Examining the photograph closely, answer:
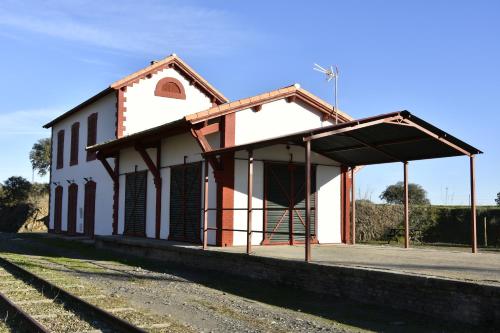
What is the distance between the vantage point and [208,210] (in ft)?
47.4

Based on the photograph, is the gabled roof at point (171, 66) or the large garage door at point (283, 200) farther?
the gabled roof at point (171, 66)

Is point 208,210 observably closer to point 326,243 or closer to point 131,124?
point 326,243

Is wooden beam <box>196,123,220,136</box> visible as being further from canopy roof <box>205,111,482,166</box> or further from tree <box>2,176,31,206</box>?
tree <box>2,176,31,206</box>

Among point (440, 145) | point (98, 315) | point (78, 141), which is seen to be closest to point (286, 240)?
point (440, 145)

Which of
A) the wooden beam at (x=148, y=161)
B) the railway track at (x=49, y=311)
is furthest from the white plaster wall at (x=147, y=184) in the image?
the railway track at (x=49, y=311)

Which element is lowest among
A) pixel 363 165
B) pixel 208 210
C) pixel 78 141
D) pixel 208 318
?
pixel 208 318

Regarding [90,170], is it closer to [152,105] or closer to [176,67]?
[152,105]

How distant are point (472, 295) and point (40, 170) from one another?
71.3m

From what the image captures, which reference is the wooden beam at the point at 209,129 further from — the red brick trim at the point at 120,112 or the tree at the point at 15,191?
the tree at the point at 15,191

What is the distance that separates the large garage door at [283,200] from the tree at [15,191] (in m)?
34.2

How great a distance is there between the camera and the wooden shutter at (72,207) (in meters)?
26.2

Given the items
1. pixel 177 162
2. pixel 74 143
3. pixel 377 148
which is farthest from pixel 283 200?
pixel 74 143

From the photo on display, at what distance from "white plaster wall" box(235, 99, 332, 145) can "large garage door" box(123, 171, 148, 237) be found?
532cm

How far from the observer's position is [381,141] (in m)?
13.3
